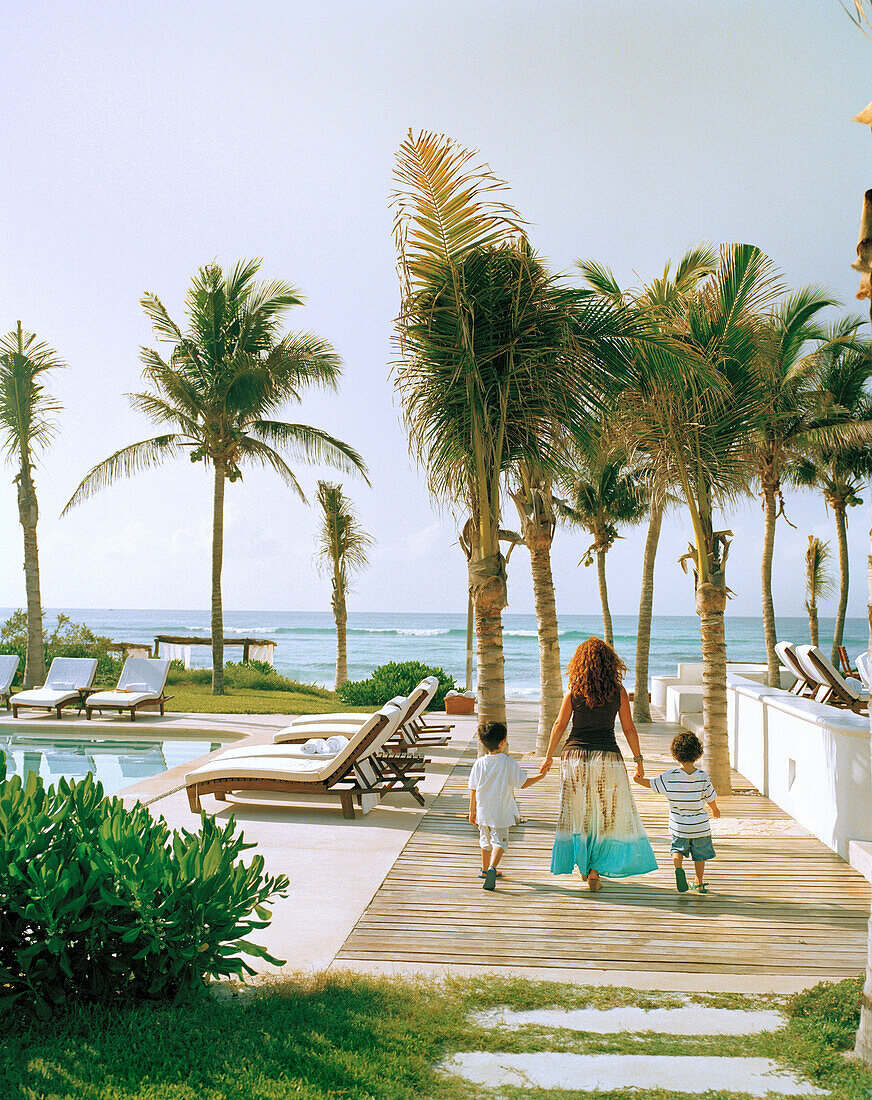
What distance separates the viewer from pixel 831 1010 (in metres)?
3.54

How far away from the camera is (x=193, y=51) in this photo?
1141 cm

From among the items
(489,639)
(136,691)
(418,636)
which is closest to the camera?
(489,639)

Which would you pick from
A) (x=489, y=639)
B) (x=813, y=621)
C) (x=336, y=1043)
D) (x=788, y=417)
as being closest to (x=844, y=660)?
(x=813, y=621)

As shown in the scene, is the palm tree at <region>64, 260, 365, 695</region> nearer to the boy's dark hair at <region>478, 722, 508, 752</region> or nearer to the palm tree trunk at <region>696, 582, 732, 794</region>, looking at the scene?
the palm tree trunk at <region>696, 582, 732, 794</region>

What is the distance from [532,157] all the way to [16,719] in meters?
13.0

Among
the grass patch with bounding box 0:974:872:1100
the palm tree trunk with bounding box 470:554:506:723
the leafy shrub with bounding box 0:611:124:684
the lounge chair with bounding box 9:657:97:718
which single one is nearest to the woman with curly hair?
the grass patch with bounding box 0:974:872:1100

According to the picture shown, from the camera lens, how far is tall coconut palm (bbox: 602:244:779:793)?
27.5 feet

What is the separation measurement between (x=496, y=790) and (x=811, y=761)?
9.64 feet

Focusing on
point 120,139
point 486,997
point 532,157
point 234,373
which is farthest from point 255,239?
point 486,997

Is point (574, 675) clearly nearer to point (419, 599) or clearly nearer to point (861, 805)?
point (861, 805)

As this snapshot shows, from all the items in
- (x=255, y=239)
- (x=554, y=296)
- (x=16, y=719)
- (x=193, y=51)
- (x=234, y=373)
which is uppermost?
(x=255, y=239)

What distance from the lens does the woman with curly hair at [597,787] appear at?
5.35 metres

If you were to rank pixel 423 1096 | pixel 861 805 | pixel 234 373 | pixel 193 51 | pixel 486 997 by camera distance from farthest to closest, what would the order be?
pixel 234 373 < pixel 193 51 < pixel 861 805 < pixel 486 997 < pixel 423 1096

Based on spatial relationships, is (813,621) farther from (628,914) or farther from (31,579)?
(628,914)
